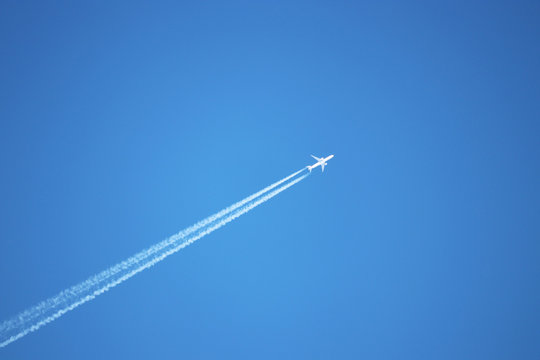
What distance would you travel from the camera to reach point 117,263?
15258mm

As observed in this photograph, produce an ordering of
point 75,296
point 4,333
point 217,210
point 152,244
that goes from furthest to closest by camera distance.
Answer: point 217,210, point 152,244, point 75,296, point 4,333

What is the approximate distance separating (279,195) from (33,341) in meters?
10.1

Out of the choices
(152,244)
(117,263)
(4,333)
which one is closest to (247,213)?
(152,244)

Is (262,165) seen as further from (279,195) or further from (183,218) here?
(183,218)

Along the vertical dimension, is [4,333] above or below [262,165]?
below

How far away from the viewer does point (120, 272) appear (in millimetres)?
15469

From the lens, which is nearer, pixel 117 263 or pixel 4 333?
pixel 4 333

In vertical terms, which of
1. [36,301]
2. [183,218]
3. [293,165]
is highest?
[293,165]

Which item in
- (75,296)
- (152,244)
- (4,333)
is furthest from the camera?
(152,244)

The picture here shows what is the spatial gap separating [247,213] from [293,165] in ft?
9.09

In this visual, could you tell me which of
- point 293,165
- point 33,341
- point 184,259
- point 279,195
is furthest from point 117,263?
point 293,165

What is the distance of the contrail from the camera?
539 inches

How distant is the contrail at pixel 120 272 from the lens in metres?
13.7

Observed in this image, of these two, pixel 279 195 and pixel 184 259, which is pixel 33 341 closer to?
pixel 184 259
